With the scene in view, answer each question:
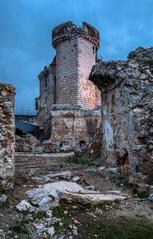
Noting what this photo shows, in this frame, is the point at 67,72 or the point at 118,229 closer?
the point at 118,229

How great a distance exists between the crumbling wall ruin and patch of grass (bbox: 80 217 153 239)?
253 centimetres

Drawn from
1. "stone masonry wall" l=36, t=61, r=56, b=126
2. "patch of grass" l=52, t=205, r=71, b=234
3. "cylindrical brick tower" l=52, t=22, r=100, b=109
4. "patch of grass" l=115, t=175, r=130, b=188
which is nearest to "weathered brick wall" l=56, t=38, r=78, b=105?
"cylindrical brick tower" l=52, t=22, r=100, b=109

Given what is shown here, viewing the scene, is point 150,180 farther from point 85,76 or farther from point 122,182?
point 85,76

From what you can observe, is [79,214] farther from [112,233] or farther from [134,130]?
[134,130]

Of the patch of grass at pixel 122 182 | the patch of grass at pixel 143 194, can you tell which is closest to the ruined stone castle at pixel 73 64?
the patch of grass at pixel 122 182

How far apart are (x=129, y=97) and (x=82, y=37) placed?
79.4ft

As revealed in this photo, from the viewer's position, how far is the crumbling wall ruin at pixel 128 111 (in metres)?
7.51

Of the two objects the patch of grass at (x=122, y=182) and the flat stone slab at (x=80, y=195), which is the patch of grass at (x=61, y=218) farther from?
the patch of grass at (x=122, y=182)

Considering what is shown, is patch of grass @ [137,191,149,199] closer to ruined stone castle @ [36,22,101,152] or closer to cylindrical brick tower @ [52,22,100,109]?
ruined stone castle @ [36,22,101,152]

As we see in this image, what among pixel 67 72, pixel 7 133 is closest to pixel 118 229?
pixel 7 133

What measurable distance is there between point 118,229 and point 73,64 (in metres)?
27.2

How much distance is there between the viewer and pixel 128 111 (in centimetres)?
798

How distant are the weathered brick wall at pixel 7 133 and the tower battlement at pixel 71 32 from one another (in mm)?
26297

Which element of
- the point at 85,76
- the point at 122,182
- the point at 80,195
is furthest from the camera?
the point at 85,76
